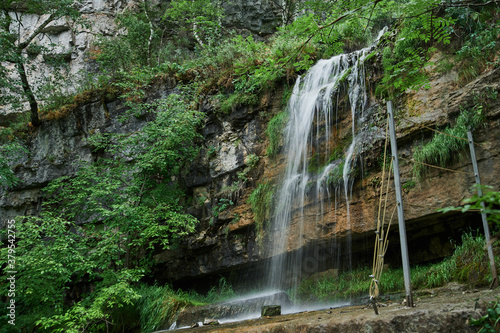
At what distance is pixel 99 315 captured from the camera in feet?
20.5

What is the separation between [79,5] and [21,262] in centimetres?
1480

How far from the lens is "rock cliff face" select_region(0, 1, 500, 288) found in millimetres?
5988

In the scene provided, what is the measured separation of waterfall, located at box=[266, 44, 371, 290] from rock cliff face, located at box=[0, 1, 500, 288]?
0.16m

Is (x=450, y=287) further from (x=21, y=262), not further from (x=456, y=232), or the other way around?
(x=21, y=262)

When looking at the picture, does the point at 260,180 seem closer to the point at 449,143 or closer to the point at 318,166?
the point at 318,166

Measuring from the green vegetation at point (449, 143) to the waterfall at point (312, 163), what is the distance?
1.36 m

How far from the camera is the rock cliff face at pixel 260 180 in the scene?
5.99 metres

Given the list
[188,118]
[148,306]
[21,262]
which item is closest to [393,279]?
[148,306]

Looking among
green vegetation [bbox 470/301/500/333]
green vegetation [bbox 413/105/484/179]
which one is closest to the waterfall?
green vegetation [bbox 413/105/484/179]

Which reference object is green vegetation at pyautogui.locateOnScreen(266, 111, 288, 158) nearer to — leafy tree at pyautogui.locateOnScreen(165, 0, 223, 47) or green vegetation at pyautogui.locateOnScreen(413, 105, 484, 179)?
green vegetation at pyautogui.locateOnScreen(413, 105, 484, 179)

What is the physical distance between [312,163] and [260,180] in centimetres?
158

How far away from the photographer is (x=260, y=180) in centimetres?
901

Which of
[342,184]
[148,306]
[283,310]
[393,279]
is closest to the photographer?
[393,279]

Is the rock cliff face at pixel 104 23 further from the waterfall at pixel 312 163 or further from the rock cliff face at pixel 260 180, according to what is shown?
the waterfall at pixel 312 163
